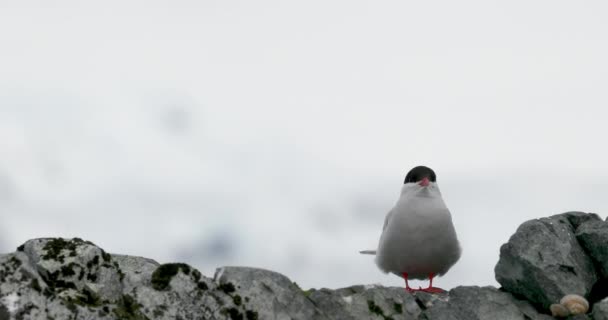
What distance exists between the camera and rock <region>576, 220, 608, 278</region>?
56.4ft

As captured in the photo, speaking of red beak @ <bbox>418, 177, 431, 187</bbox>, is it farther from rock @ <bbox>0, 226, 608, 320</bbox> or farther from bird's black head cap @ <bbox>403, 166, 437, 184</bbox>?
rock @ <bbox>0, 226, 608, 320</bbox>

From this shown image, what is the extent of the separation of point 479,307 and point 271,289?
4.59 m

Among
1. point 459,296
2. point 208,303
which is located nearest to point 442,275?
point 459,296

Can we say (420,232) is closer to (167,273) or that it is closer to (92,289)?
(167,273)

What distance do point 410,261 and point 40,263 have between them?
8.14m

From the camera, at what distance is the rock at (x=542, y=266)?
53.1ft

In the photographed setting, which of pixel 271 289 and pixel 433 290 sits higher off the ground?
pixel 271 289

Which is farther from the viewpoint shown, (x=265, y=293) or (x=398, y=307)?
(x=398, y=307)

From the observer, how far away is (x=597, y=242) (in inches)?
679

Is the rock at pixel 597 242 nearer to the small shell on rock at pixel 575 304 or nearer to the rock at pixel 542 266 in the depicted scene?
the rock at pixel 542 266

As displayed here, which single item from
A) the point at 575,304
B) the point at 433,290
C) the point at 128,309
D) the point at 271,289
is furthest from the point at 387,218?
the point at 128,309

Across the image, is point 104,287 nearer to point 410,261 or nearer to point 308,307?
point 308,307

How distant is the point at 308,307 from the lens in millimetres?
14406

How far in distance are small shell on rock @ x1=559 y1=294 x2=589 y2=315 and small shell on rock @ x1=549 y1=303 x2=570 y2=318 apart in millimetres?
83
